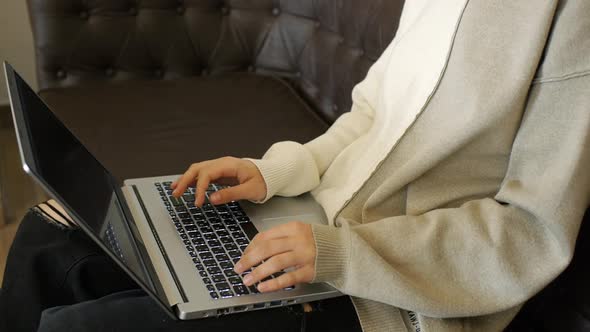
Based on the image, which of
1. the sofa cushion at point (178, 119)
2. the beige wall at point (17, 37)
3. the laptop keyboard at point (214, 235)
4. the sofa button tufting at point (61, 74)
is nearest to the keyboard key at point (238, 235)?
the laptop keyboard at point (214, 235)

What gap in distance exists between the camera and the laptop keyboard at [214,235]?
86 cm

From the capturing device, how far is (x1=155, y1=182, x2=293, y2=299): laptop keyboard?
863mm

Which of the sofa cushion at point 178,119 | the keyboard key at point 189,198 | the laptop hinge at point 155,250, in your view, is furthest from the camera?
the sofa cushion at point 178,119

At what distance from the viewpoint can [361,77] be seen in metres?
1.56

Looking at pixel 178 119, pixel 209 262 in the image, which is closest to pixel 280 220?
pixel 209 262

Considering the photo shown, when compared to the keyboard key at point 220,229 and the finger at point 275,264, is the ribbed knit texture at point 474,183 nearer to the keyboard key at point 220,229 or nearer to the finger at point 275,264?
the finger at point 275,264

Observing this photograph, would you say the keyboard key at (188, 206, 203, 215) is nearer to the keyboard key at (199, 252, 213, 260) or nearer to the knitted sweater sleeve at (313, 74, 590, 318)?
the keyboard key at (199, 252, 213, 260)

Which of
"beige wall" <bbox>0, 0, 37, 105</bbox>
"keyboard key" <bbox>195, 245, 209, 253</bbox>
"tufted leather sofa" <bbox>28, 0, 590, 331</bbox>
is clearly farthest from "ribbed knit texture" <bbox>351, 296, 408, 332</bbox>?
"beige wall" <bbox>0, 0, 37, 105</bbox>

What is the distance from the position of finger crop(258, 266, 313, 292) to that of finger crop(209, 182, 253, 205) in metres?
0.22

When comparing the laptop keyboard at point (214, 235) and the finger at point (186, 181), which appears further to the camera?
the finger at point (186, 181)

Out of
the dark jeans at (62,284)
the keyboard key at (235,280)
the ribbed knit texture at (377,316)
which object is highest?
the keyboard key at (235,280)

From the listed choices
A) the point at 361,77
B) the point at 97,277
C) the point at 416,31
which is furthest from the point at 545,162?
the point at 361,77

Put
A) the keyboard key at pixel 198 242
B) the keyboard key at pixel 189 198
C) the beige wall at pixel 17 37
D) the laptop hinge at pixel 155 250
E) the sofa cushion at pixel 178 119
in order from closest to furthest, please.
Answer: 1. the laptop hinge at pixel 155 250
2. the keyboard key at pixel 198 242
3. the keyboard key at pixel 189 198
4. the sofa cushion at pixel 178 119
5. the beige wall at pixel 17 37

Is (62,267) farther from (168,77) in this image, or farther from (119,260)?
(168,77)
